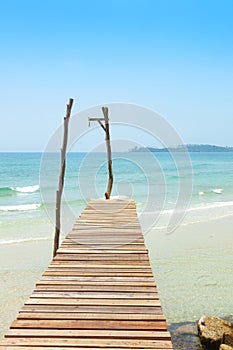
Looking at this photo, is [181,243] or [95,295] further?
[181,243]

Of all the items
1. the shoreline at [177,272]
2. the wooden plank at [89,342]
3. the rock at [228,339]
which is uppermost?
the wooden plank at [89,342]

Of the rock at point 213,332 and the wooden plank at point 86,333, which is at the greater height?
the wooden plank at point 86,333

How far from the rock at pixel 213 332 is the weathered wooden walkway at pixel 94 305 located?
44.7 inches

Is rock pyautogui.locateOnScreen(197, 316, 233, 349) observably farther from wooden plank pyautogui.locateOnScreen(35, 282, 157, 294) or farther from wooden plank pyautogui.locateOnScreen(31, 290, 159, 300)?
wooden plank pyautogui.locateOnScreen(31, 290, 159, 300)

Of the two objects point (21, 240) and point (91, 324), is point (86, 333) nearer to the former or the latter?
point (91, 324)

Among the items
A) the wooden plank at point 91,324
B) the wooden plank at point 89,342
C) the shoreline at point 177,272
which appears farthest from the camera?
the shoreline at point 177,272

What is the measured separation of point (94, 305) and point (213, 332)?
2.17m

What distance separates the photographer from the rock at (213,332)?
5.35 m

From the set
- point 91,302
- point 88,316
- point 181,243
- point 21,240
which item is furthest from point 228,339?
point 21,240

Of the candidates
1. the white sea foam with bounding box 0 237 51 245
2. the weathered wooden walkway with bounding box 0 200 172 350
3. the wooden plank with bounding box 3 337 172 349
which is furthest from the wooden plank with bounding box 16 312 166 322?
the white sea foam with bounding box 0 237 51 245

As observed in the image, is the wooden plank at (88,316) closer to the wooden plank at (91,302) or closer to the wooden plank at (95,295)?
the wooden plank at (91,302)

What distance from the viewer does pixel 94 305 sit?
157 inches

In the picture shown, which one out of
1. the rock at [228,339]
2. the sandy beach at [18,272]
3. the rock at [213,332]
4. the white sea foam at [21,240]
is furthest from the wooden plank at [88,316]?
the white sea foam at [21,240]

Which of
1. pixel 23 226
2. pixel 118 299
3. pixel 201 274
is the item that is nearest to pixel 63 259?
pixel 118 299
